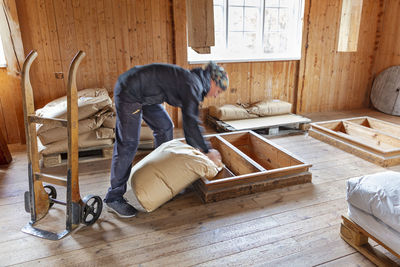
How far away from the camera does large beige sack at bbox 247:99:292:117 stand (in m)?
4.99

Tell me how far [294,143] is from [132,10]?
9.95 ft

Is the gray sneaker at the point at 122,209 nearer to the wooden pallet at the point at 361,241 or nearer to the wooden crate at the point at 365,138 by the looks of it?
A: the wooden pallet at the point at 361,241

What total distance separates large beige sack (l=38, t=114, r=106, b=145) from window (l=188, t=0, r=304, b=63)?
204 cm

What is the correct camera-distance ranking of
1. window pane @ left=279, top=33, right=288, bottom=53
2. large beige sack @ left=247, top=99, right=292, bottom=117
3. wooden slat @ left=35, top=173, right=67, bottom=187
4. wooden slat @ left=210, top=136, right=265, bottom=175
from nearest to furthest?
wooden slat @ left=35, top=173, right=67, bottom=187
wooden slat @ left=210, top=136, right=265, bottom=175
large beige sack @ left=247, top=99, right=292, bottom=117
window pane @ left=279, top=33, right=288, bottom=53

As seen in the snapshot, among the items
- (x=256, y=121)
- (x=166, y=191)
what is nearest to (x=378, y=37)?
(x=256, y=121)

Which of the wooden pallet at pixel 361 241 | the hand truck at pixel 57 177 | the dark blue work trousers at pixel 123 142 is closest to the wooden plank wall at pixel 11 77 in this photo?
the hand truck at pixel 57 177

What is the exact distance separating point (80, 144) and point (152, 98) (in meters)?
1.61

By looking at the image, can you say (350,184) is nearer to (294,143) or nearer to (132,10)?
(294,143)

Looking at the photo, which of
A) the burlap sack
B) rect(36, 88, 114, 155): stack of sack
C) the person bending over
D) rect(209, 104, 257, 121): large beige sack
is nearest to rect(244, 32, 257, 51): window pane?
rect(209, 104, 257, 121): large beige sack

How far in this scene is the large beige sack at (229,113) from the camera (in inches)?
189

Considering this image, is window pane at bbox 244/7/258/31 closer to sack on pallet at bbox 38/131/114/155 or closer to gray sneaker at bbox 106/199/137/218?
sack on pallet at bbox 38/131/114/155

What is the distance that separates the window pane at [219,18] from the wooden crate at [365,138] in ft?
7.50

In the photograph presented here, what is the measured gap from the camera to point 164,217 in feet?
7.98

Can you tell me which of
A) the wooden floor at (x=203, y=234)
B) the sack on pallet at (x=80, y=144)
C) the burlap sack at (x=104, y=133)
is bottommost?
the wooden floor at (x=203, y=234)
